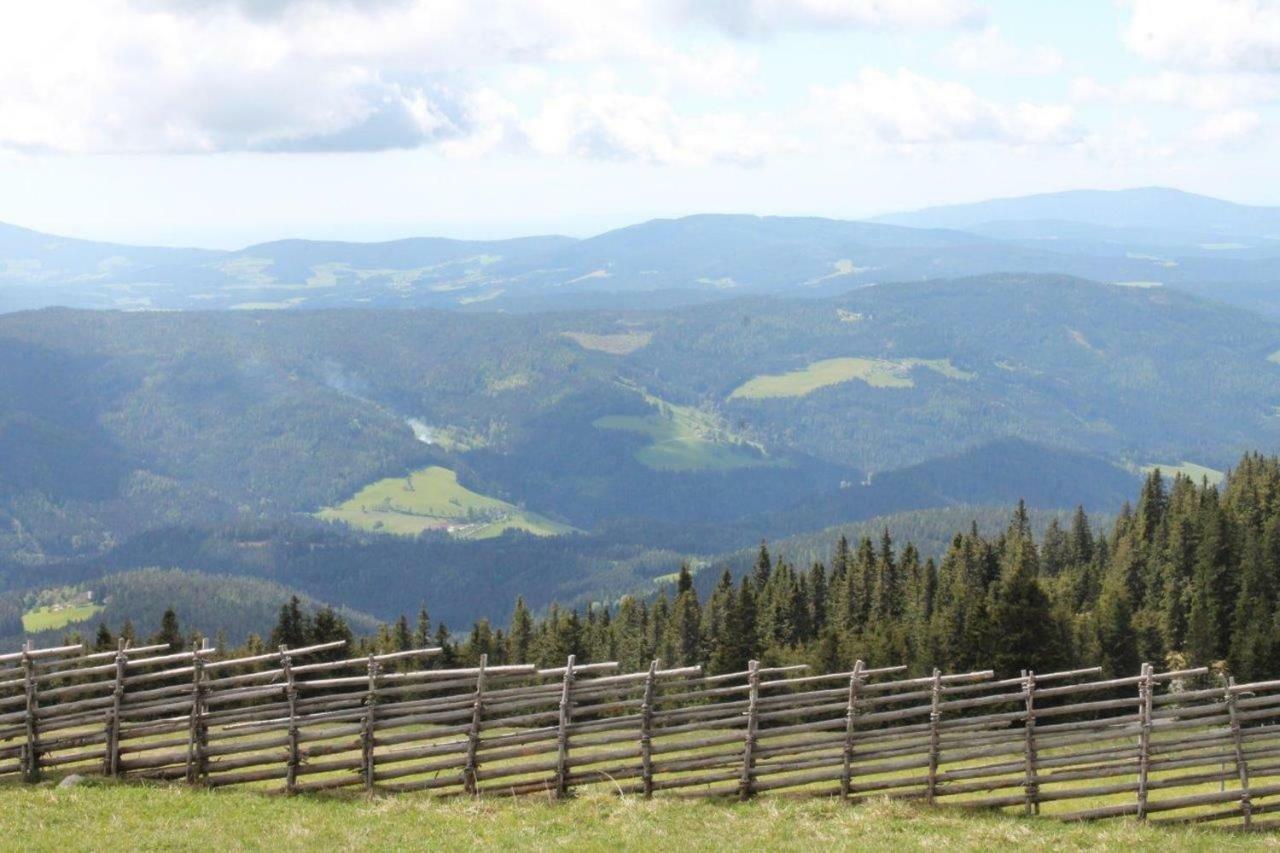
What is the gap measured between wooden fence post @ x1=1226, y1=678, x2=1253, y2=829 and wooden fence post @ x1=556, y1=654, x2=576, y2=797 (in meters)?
12.0

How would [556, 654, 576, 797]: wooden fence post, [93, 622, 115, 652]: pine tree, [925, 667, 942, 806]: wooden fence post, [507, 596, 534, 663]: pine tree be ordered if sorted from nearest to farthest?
[925, 667, 942, 806]: wooden fence post, [556, 654, 576, 797]: wooden fence post, [93, 622, 115, 652]: pine tree, [507, 596, 534, 663]: pine tree

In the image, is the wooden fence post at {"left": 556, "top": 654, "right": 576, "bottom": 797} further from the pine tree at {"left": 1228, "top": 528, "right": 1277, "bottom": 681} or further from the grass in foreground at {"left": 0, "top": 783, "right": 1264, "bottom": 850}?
the pine tree at {"left": 1228, "top": 528, "right": 1277, "bottom": 681}

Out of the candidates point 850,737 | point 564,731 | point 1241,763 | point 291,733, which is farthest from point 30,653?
point 1241,763

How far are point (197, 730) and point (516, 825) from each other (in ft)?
23.1

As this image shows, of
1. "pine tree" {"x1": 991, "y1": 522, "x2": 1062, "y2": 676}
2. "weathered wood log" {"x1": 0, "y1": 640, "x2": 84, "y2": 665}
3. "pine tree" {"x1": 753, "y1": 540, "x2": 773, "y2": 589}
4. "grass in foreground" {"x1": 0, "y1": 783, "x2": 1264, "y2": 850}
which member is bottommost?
"pine tree" {"x1": 753, "y1": 540, "x2": 773, "y2": 589}

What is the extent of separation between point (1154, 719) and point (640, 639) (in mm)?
74314

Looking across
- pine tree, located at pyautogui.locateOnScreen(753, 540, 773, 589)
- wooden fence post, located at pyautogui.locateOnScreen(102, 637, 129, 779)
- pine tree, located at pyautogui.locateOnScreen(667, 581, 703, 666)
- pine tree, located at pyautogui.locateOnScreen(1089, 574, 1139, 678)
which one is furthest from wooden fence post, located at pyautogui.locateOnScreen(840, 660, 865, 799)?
pine tree, located at pyautogui.locateOnScreen(753, 540, 773, 589)

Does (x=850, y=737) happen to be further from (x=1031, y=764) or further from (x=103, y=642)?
(x=103, y=642)

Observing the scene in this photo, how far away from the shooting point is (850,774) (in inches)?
941

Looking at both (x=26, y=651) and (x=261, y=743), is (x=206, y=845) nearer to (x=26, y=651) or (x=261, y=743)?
(x=261, y=743)

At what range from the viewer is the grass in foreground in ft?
68.7

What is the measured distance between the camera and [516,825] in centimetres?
2212

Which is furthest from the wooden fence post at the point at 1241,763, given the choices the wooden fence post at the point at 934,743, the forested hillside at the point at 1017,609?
the forested hillside at the point at 1017,609

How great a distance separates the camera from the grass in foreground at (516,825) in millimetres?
20953
